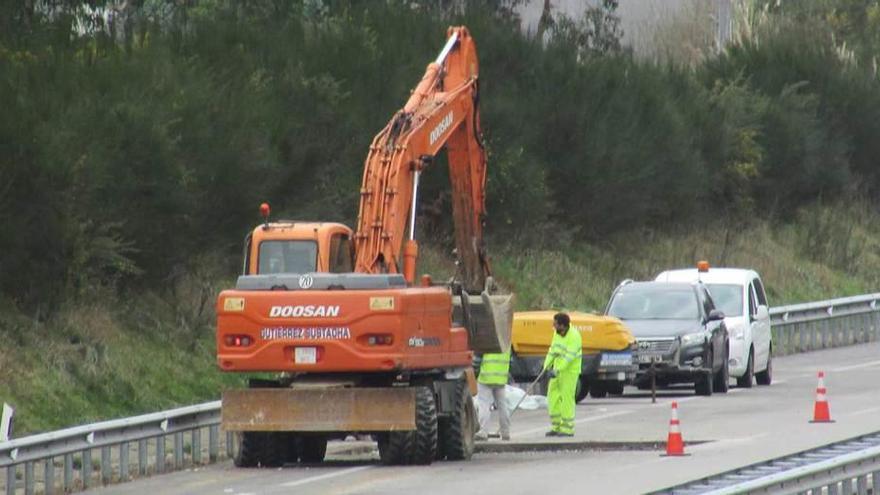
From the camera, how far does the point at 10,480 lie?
64.1 ft

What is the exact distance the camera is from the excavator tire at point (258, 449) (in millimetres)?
22891

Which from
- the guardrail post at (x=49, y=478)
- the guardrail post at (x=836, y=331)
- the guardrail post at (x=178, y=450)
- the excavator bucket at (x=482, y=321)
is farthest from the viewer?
the guardrail post at (x=836, y=331)

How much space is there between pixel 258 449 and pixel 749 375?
13.7 m

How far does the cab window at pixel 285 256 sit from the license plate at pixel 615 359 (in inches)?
279

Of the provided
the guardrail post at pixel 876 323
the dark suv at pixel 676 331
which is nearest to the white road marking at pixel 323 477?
the dark suv at pixel 676 331

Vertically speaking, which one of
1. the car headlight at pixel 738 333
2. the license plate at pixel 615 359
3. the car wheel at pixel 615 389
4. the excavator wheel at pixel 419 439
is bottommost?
the excavator wheel at pixel 419 439

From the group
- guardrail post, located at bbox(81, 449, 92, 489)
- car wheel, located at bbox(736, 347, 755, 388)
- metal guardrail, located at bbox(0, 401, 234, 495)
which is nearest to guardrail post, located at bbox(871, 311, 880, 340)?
car wheel, located at bbox(736, 347, 755, 388)

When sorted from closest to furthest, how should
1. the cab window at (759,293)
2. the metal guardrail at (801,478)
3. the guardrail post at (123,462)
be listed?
A: the metal guardrail at (801,478) → the guardrail post at (123,462) → the cab window at (759,293)

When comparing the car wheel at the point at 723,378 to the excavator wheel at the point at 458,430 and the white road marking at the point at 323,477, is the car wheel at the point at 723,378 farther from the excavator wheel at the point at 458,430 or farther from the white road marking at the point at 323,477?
the white road marking at the point at 323,477

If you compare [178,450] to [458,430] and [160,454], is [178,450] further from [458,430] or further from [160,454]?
[458,430]

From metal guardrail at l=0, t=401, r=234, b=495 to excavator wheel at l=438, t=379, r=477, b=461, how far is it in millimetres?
2539

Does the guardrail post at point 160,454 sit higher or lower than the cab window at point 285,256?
lower

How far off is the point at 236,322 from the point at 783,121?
35699 millimetres

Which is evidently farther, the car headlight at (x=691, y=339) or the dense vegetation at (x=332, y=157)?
the car headlight at (x=691, y=339)
